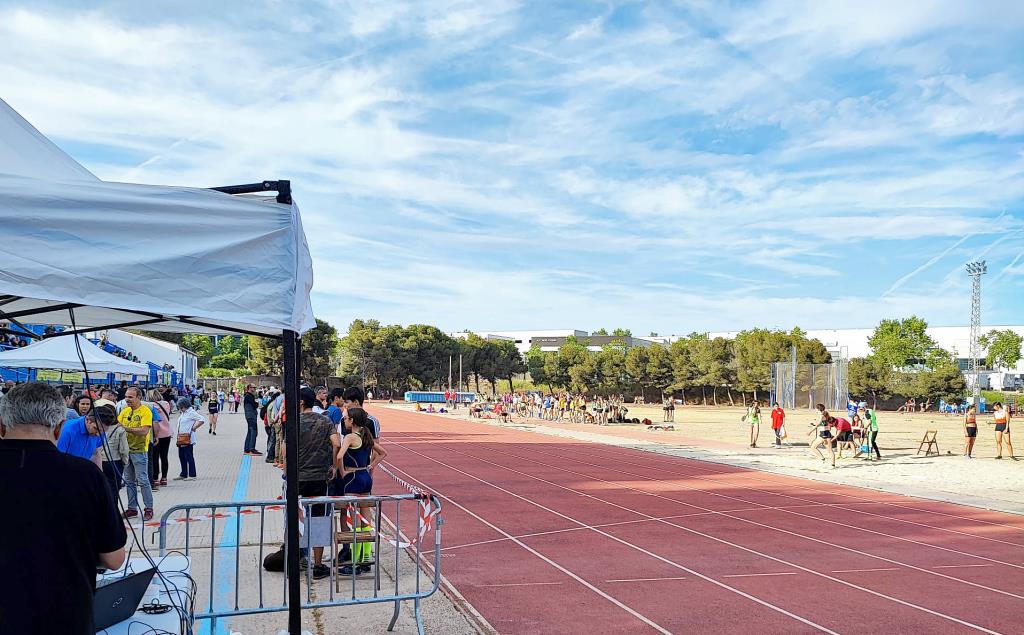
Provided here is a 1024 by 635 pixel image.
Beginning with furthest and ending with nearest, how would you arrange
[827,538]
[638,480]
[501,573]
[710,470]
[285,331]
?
1. [710,470]
2. [638,480]
3. [827,538]
4. [501,573]
5. [285,331]

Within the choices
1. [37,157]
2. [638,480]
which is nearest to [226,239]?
[37,157]

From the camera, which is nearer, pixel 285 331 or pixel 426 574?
pixel 285 331

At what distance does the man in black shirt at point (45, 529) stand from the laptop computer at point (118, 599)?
2.11 feet

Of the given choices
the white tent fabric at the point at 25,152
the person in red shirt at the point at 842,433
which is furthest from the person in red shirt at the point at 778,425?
the white tent fabric at the point at 25,152

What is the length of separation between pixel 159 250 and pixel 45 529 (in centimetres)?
132

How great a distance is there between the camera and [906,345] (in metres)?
94.8

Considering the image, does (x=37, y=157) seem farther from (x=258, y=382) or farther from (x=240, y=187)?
(x=258, y=382)

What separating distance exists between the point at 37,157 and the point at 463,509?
8985mm

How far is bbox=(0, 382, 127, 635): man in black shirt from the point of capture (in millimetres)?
2734

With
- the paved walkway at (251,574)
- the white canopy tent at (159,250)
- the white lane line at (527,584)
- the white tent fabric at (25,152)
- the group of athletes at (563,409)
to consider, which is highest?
the white tent fabric at (25,152)

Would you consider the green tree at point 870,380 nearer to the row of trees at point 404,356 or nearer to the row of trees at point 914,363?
the row of trees at point 914,363

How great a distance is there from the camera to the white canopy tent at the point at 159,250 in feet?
10.8

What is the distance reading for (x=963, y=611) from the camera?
7.12 metres

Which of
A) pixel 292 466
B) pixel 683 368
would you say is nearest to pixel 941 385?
pixel 683 368
